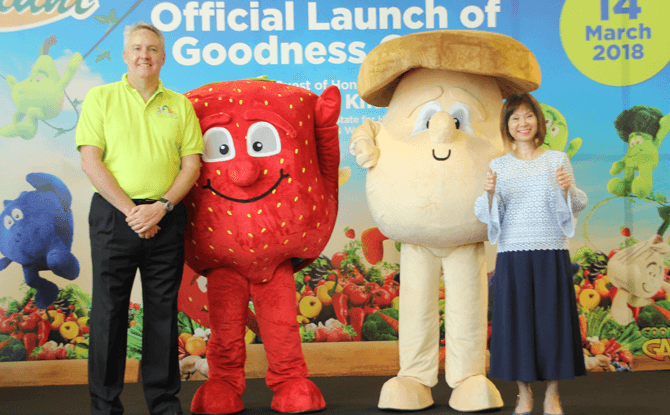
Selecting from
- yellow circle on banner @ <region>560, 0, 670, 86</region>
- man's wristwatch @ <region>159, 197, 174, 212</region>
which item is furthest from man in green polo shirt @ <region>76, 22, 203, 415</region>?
yellow circle on banner @ <region>560, 0, 670, 86</region>

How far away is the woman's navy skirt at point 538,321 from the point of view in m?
2.13

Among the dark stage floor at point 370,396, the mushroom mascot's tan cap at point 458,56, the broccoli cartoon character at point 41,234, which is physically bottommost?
the dark stage floor at point 370,396

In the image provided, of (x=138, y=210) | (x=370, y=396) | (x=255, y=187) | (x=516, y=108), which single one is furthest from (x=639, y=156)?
(x=138, y=210)

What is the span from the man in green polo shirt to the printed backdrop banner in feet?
4.03

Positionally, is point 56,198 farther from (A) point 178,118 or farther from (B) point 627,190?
(B) point 627,190

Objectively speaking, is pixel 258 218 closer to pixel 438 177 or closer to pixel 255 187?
pixel 255 187

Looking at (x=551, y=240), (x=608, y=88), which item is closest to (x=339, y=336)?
(x=551, y=240)

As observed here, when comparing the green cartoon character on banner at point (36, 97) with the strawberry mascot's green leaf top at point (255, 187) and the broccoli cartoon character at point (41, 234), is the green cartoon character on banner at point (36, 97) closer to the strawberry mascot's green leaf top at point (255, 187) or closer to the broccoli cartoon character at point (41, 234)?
the broccoli cartoon character at point (41, 234)

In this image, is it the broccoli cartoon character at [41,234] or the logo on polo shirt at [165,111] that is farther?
the broccoli cartoon character at [41,234]

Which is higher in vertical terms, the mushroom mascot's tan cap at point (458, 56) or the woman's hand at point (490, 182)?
the mushroom mascot's tan cap at point (458, 56)

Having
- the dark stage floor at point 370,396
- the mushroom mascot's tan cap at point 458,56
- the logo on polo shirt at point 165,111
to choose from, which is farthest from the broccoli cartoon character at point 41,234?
the mushroom mascot's tan cap at point 458,56

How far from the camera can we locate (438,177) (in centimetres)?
235

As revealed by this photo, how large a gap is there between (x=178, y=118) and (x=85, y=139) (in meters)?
0.34

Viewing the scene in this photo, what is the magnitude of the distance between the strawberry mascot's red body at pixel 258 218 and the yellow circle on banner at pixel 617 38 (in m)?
1.81
